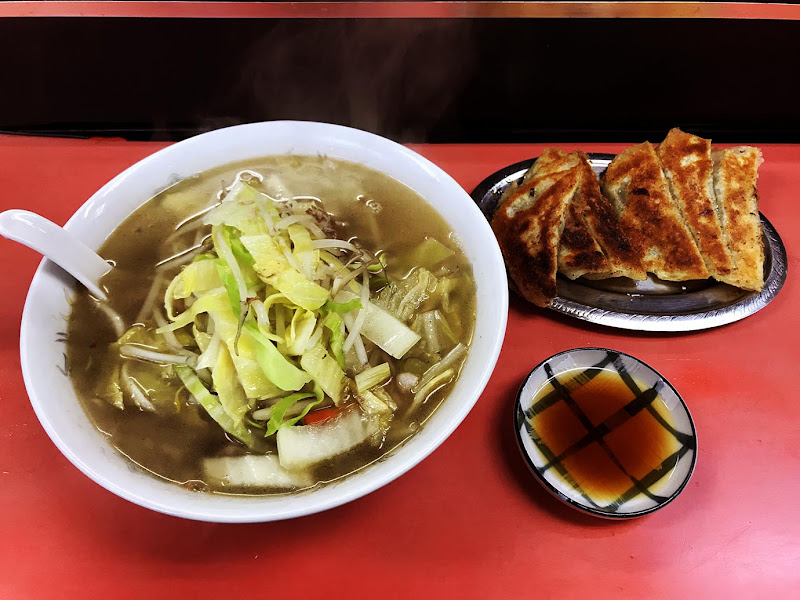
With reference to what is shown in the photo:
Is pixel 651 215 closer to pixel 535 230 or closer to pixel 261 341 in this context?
pixel 535 230

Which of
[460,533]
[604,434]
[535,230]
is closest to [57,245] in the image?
[460,533]

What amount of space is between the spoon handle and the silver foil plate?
1.26 metres

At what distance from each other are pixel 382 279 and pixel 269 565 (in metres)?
0.79

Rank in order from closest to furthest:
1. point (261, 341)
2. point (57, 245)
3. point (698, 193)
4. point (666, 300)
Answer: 1. point (261, 341)
2. point (57, 245)
3. point (666, 300)
4. point (698, 193)

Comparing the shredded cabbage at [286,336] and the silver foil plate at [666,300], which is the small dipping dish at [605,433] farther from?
the shredded cabbage at [286,336]

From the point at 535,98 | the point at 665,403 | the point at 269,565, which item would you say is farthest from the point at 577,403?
the point at 535,98

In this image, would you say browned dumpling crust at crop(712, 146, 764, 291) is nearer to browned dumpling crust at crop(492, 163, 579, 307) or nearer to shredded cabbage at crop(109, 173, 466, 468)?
browned dumpling crust at crop(492, 163, 579, 307)

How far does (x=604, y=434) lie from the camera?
5.20ft

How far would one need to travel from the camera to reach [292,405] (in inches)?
52.0

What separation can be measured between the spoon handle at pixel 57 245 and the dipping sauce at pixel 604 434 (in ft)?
4.18

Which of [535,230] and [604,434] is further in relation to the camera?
[535,230]

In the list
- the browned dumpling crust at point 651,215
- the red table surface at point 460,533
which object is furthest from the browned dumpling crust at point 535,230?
the red table surface at point 460,533

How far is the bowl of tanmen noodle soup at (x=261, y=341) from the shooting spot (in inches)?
49.3

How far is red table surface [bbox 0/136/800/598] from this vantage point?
1.40 meters
